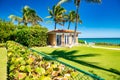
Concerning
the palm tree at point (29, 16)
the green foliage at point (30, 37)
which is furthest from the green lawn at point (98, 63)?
the palm tree at point (29, 16)

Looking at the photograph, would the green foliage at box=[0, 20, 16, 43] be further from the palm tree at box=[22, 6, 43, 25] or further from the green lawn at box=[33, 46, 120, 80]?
the palm tree at box=[22, 6, 43, 25]

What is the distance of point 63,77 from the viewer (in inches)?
110

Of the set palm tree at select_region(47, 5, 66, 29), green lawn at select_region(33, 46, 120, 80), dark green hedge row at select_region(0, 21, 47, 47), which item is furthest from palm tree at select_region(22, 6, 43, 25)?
green lawn at select_region(33, 46, 120, 80)

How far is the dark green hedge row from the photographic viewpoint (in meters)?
27.7

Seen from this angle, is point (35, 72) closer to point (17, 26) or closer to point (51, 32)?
point (51, 32)

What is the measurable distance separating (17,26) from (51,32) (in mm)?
6876

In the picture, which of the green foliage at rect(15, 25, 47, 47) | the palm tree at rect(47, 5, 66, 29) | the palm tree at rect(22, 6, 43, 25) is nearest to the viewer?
the green foliage at rect(15, 25, 47, 47)

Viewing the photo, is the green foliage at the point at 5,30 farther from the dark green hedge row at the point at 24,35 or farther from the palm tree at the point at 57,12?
the palm tree at the point at 57,12

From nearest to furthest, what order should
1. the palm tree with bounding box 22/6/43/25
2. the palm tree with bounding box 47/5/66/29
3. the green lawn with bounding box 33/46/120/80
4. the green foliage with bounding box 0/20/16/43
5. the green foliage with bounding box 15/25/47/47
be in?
the green lawn with bounding box 33/46/120/80
the green foliage with bounding box 15/25/47/47
the green foliage with bounding box 0/20/16/43
the palm tree with bounding box 47/5/66/29
the palm tree with bounding box 22/6/43/25

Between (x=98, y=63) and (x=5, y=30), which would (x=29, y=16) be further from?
(x=98, y=63)

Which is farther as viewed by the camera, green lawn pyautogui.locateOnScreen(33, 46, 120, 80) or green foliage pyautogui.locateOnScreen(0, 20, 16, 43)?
green foliage pyautogui.locateOnScreen(0, 20, 16, 43)

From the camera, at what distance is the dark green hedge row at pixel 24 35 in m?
27.7

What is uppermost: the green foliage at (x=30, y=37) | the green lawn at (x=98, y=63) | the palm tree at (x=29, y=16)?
the palm tree at (x=29, y=16)

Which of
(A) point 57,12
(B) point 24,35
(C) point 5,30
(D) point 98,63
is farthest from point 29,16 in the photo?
(D) point 98,63
